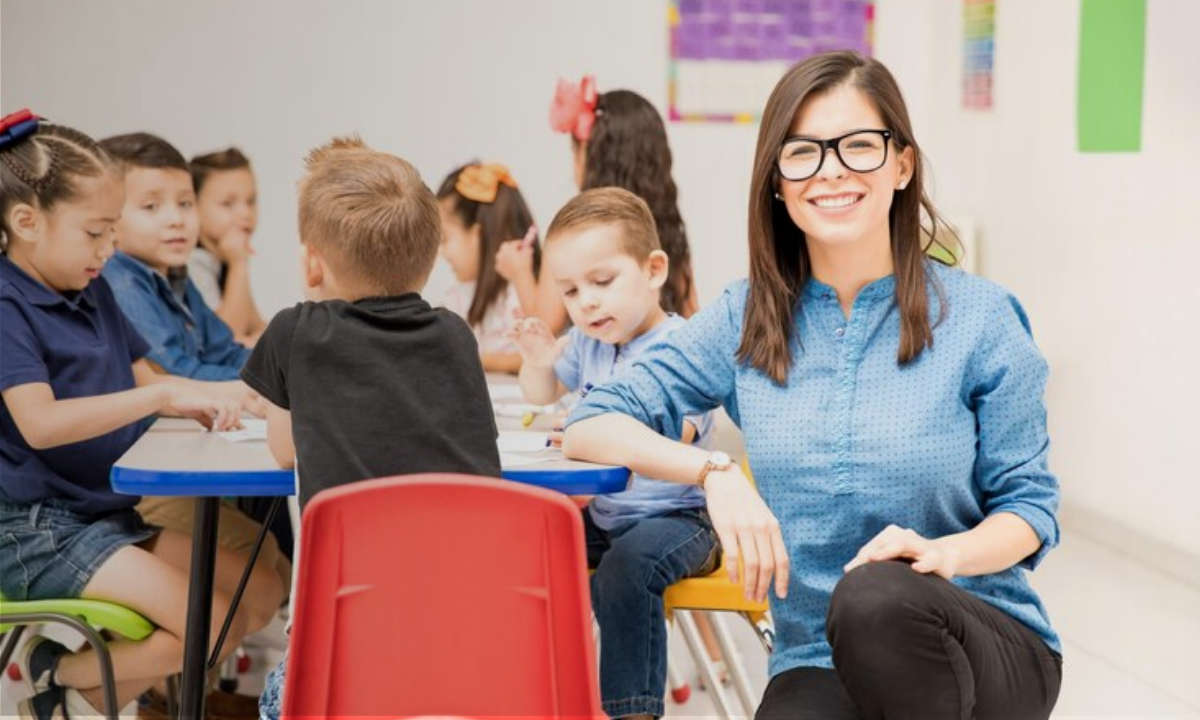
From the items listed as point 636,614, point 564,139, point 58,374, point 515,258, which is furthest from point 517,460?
point 564,139

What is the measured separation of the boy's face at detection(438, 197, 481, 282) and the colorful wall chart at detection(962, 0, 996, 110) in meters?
2.24

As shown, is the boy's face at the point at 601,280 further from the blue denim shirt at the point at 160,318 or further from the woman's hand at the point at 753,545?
the blue denim shirt at the point at 160,318

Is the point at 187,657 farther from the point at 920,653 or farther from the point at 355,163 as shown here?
the point at 920,653

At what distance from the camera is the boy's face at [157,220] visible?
11.2 ft

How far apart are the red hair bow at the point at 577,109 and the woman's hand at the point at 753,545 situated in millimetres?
2039

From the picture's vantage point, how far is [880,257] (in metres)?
1.99

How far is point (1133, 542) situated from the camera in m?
4.61

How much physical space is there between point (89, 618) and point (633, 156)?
178 cm

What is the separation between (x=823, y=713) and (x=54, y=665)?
1462 mm

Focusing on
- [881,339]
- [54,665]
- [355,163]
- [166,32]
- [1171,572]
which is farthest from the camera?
[166,32]

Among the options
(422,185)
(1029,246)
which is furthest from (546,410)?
(1029,246)

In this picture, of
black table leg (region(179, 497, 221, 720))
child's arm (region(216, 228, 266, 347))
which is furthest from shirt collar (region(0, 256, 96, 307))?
child's arm (region(216, 228, 266, 347))

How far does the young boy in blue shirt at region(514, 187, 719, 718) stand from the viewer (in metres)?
2.35

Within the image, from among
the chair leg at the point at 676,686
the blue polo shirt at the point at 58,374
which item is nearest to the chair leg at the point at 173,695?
the blue polo shirt at the point at 58,374
